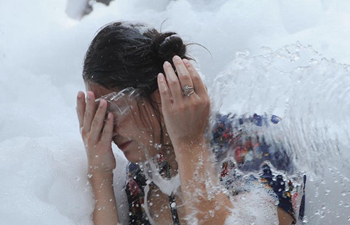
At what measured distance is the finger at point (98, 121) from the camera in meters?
1.60

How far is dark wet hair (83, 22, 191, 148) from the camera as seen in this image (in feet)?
5.09

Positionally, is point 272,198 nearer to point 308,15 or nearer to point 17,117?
point 17,117

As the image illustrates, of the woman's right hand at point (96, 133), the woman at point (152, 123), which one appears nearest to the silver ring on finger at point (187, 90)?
the woman at point (152, 123)

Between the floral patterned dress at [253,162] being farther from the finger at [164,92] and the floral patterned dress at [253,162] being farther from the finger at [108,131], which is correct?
the finger at [108,131]

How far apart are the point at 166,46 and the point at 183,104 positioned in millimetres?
234

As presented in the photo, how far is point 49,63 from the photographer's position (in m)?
2.98

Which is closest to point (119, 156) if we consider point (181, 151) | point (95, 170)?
point (95, 170)

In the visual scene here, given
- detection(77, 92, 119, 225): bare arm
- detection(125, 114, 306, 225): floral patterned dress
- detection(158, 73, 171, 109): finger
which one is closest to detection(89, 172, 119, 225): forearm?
detection(77, 92, 119, 225): bare arm

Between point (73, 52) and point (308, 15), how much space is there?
5.29ft

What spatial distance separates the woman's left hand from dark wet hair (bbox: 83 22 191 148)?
0.33ft

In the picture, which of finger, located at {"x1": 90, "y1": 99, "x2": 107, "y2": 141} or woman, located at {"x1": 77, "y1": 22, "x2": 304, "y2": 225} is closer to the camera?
woman, located at {"x1": 77, "y1": 22, "x2": 304, "y2": 225}

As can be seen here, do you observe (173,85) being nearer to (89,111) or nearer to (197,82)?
(197,82)

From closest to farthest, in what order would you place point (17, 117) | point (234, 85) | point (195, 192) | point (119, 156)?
point (195, 192) → point (234, 85) → point (119, 156) → point (17, 117)

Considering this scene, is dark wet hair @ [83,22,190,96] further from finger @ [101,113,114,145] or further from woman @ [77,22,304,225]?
finger @ [101,113,114,145]
